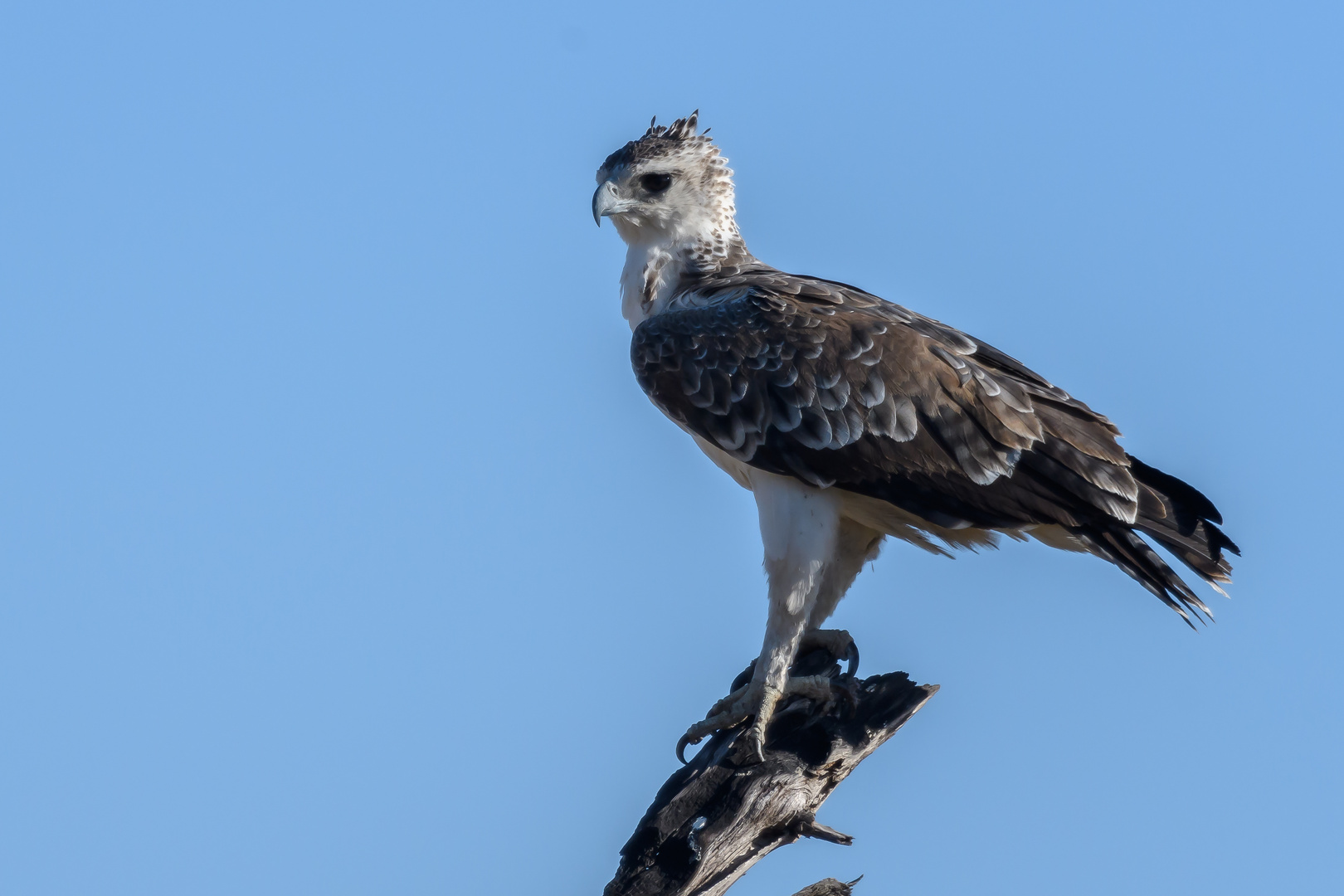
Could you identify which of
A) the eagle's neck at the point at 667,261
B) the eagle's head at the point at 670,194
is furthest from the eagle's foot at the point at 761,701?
the eagle's head at the point at 670,194

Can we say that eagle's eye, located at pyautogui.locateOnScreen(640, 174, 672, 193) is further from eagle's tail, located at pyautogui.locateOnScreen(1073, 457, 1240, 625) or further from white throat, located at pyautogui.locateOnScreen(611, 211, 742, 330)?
eagle's tail, located at pyautogui.locateOnScreen(1073, 457, 1240, 625)

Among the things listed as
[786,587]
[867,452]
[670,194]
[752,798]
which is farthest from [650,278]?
[752,798]

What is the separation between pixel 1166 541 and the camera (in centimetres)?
838

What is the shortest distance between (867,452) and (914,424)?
1.06 feet

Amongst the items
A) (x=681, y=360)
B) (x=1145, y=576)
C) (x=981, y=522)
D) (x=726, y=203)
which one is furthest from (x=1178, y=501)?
(x=726, y=203)

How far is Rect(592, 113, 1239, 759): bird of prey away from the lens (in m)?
8.44

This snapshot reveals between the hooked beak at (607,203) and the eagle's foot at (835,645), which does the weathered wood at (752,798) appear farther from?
the hooked beak at (607,203)

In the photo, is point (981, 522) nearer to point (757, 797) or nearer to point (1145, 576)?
point (1145, 576)

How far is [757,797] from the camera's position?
767 centimetres

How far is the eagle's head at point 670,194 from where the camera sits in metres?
10.1

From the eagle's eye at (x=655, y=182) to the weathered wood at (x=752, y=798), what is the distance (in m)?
3.68

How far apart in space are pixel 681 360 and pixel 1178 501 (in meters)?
2.97

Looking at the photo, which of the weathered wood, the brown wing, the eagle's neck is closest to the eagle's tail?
the brown wing

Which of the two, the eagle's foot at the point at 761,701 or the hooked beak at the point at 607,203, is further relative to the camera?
the hooked beak at the point at 607,203
